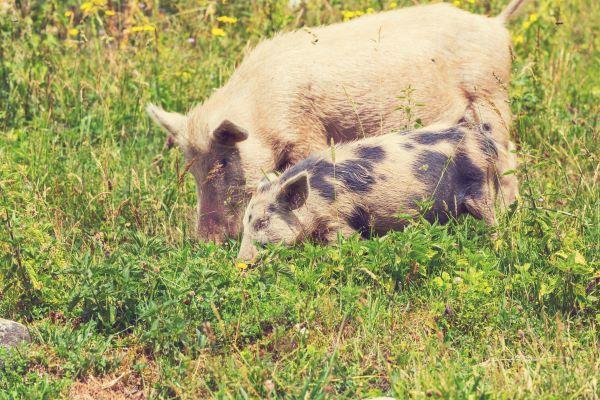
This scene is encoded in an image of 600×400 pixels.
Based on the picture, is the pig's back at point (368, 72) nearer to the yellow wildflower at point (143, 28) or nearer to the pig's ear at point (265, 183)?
the pig's ear at point (265, 183)

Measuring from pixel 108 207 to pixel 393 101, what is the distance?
2102 mm

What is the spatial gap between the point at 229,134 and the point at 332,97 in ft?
2.72

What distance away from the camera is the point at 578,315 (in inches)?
185

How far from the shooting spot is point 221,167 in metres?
6.24

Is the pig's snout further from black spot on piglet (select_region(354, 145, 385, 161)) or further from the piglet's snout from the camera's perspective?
black spot on piglet (select_region(354, 145, 385, 161))

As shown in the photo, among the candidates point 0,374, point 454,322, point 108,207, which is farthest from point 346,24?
point 0,374

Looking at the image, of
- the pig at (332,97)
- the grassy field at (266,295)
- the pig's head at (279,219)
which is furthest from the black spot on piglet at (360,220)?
the pig at (332,97)

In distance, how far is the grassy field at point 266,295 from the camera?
429cm

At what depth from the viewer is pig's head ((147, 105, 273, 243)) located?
6.10 metres

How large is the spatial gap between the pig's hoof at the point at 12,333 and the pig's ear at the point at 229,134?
193cm

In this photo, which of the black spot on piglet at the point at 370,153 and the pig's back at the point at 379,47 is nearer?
the black spot on piglet at the point at 370,153

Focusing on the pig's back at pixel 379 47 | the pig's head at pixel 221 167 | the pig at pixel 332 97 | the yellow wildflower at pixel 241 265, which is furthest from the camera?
the pig's back at pixel 379 47

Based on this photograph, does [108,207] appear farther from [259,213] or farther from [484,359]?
[484,359]

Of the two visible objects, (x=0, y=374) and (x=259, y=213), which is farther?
(x=259, y=213)
